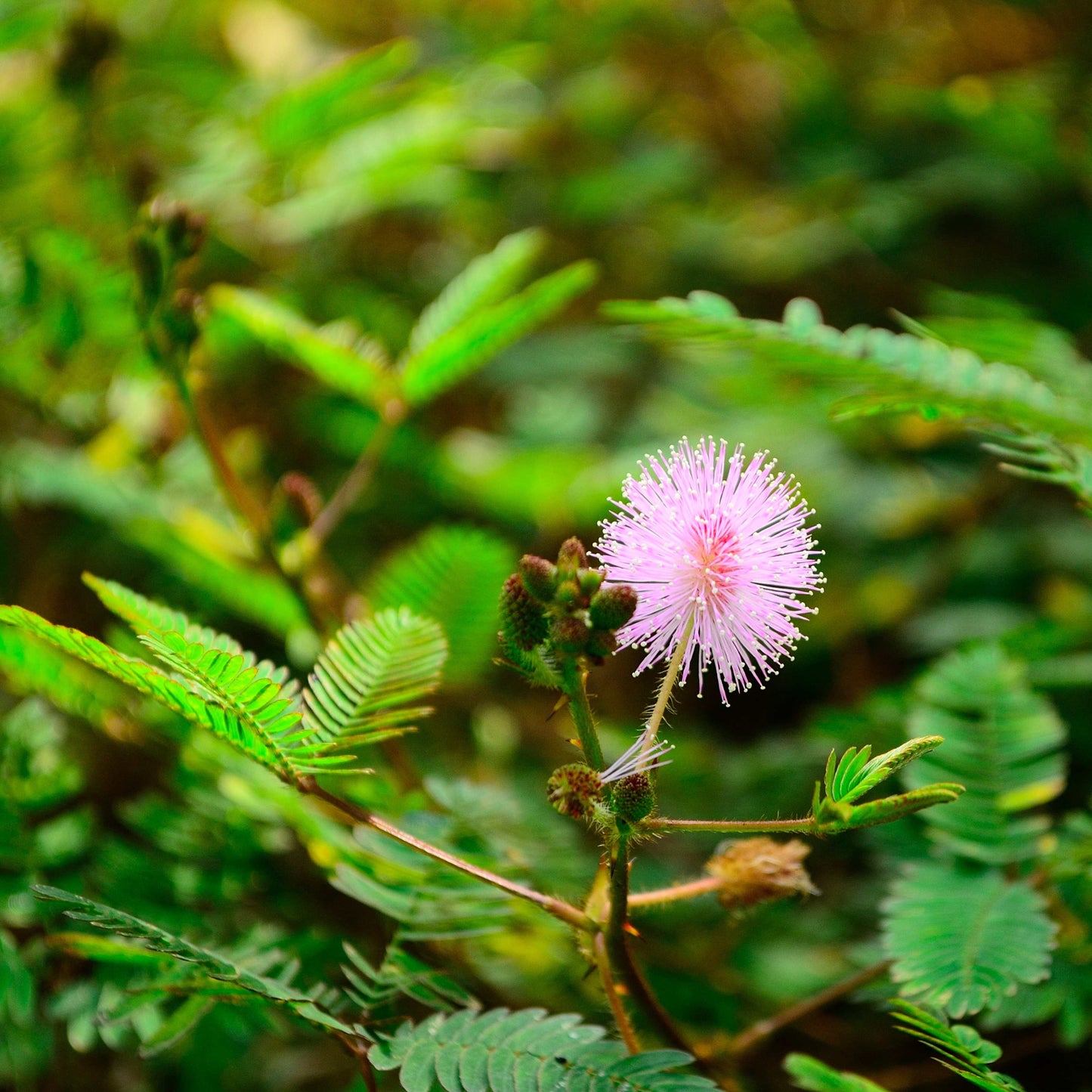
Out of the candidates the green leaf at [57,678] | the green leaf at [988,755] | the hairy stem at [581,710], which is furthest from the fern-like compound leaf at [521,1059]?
the green leaf at [57,678]

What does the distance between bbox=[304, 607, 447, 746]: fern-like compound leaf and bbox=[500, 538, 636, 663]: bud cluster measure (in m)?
0.14

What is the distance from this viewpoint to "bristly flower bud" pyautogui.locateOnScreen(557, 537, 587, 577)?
96 centimetres

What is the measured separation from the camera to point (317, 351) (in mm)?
1504

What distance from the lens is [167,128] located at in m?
2.52

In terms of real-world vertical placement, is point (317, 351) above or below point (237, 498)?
above

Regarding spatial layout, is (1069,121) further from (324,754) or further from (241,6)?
(324,754)

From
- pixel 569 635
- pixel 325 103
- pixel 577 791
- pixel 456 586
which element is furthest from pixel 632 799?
pixel 325 103

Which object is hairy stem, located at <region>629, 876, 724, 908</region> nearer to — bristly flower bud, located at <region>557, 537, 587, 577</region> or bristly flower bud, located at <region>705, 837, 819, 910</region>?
bristly flower bud, located at <region>705, 837, 819, 910</region>

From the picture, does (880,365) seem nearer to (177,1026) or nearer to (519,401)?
(177,1026)

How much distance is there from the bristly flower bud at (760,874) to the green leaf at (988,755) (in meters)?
0.32

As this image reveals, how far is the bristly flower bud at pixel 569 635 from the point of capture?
0.92m

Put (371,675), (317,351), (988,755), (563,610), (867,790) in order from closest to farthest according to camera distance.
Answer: (867,790), (563,610), (371,675), (988,755), (317,351)

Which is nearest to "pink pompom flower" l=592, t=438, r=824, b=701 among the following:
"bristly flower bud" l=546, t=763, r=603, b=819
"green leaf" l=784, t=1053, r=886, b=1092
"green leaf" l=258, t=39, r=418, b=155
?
"bristly flower bud" l=546, t=763, r=603, b=819

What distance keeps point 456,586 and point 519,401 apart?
45.3 inches
